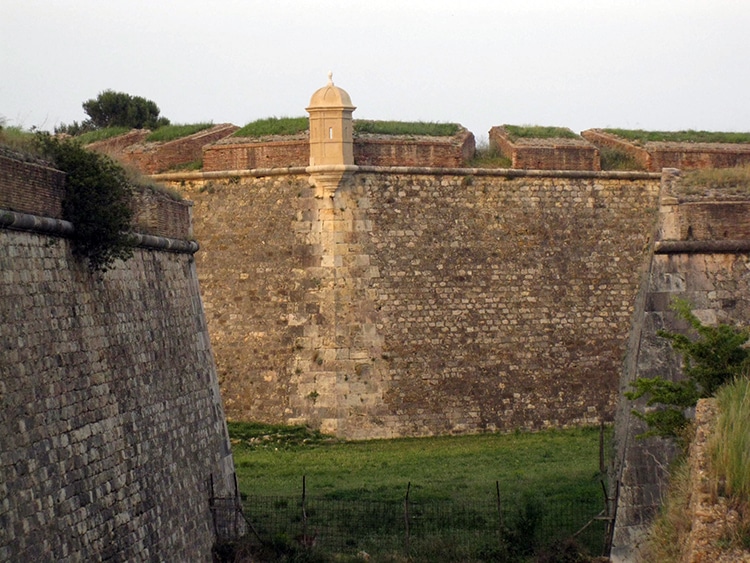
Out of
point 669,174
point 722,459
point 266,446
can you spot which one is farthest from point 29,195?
point 266,446

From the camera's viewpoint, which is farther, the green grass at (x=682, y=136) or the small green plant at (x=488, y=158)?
the green grass at (x=682, y=136)

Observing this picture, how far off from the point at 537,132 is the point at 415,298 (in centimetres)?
504

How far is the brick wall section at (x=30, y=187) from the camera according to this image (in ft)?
38.1

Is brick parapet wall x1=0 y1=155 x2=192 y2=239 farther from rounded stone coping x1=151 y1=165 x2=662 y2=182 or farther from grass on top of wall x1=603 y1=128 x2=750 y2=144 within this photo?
grass on top of wall x1=603 y1=128 x2=750 y2=144

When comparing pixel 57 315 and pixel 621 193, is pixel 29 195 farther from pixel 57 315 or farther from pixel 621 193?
pixel 621 193

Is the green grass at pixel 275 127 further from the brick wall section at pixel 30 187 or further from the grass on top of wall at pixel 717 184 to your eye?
the brick wall section at pixel 30 187

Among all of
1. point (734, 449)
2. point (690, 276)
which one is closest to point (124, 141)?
point (690, 276)

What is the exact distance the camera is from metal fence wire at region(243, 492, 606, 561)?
17359 millimetres

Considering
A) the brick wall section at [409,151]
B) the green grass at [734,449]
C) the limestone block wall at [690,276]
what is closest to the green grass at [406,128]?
the brick wall section at [409,151]

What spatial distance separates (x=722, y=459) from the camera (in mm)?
10320

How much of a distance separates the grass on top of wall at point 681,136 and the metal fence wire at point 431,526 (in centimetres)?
1274

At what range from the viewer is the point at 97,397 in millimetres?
13062

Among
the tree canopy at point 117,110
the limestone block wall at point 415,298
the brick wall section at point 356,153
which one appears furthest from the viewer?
the tree canopy at point 117,110

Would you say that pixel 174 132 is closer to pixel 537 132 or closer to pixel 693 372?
pixel 537 132
